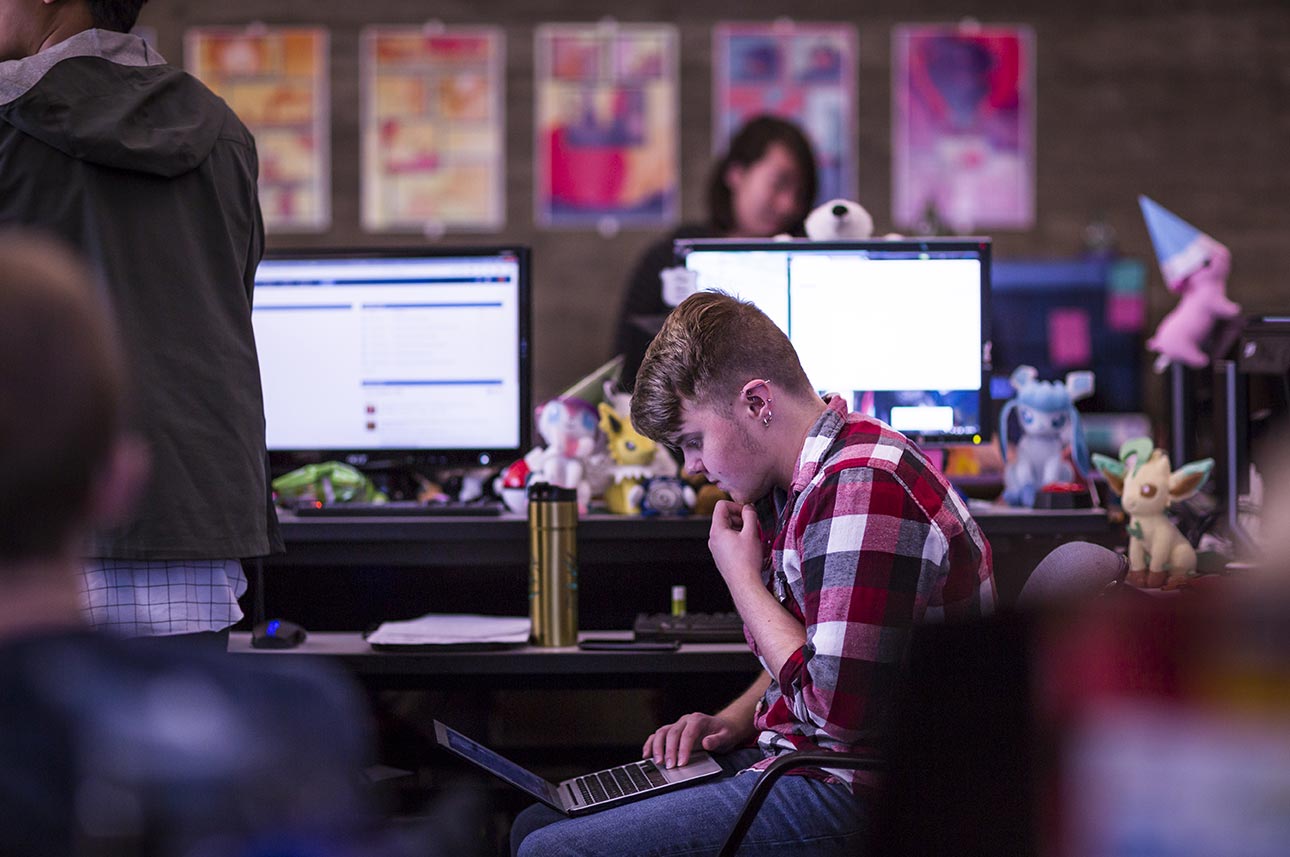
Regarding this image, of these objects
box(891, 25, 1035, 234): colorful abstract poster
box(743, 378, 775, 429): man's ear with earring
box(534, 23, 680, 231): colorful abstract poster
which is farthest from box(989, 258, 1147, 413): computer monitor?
box(743, 378, 775, 429): man's ear with earring

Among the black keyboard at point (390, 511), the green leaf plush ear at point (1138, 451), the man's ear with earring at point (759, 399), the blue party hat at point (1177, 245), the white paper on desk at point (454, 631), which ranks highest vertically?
the blue party hat at point (1177, 245)

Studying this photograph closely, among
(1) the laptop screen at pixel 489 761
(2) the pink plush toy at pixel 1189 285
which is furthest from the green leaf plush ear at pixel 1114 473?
(1) the laptop screen at pixel 489 761

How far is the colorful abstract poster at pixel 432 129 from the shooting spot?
464cm

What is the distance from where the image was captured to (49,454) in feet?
2.31

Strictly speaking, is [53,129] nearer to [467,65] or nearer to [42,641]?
[42,641]

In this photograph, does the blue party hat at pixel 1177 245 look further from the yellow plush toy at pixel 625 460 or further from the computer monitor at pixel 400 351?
the computer monitor at pixel 400 351

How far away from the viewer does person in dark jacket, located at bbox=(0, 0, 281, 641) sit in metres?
1.52

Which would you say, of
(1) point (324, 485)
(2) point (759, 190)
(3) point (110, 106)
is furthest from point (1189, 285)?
(3) point (110, 106)

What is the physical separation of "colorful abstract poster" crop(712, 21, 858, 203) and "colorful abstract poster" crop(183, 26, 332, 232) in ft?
4.84

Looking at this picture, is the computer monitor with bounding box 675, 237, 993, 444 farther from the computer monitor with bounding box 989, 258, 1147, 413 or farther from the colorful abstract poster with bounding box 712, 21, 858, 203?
the colorful abstract poster with bounding box 712, 21, 858, 203

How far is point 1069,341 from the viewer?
4.50m

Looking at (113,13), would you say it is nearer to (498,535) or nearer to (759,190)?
(498,535)

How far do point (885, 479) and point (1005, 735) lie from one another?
0.70 metres

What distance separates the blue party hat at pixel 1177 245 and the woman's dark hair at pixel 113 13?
1895 mm
